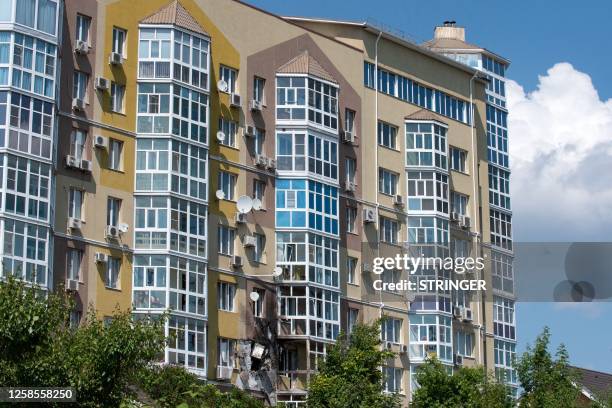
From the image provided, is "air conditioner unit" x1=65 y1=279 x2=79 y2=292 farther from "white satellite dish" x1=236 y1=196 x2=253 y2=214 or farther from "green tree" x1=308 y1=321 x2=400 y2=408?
"green tree" x1=308 y1=321 x2=400 y2=408

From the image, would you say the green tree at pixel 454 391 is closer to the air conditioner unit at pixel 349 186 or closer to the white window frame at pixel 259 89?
the air conditioner unit at pixel 349 186

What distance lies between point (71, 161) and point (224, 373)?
35.2 ft

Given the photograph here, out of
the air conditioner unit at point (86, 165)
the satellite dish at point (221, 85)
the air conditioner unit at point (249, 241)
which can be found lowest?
the air conditioner unit at point (249, 241)

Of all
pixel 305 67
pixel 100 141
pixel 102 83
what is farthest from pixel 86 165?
pixel 305 67

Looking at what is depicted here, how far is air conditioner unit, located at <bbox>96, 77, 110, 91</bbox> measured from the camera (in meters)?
53.8

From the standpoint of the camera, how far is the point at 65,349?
34.1 m

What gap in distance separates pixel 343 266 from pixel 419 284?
529 centimetres

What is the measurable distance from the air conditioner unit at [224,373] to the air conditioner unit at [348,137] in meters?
13.0

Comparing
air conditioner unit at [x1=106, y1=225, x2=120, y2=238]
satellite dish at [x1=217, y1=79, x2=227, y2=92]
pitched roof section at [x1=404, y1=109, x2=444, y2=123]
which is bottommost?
air conditioner unit at [x1=106, y1=225, x2=120, y2=238]

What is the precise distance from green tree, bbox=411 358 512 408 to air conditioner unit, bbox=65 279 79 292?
14417mm

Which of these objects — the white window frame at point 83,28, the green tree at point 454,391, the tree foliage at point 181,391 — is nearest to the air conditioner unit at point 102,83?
the white window frame at point 83,28

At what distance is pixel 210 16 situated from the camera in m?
58.9

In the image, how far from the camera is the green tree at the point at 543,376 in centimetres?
5506

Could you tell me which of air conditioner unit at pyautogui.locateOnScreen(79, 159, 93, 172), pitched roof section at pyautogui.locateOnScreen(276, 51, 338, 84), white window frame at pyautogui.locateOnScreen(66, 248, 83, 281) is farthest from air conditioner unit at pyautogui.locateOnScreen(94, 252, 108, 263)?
pitched roof section at pyautogui.locateOnScreen(276, 51, 338, 84)
